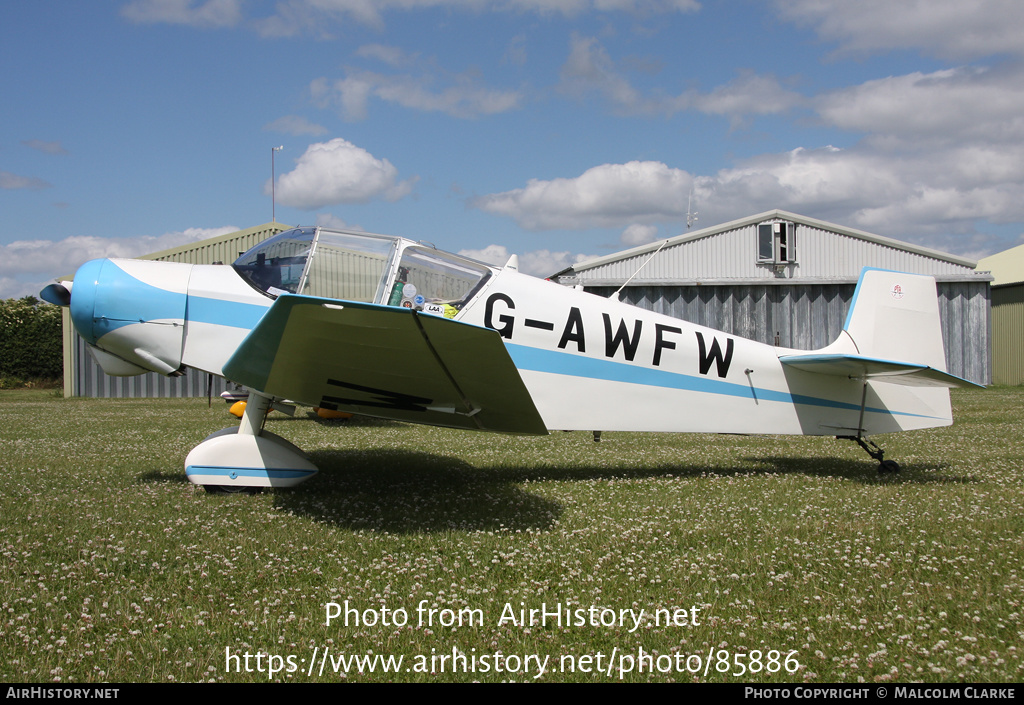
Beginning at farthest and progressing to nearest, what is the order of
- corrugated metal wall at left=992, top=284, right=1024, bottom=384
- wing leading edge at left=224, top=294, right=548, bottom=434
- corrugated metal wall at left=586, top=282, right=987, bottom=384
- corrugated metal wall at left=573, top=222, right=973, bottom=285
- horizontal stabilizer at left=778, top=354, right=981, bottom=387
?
1. corrugated metal wall at left=992, top=284, right=1024, bottom=384
2. corrugated metal wall at left=573, top=222, right=973, bottom=285
3. corrugated metal wall at left=586, top=282, right=987, bottom=384
4. horizontal stabilizer at left=778, top=354, right=981, bottom=387
5. wing leading edge at left=224, top=294, right=548, bottom=434

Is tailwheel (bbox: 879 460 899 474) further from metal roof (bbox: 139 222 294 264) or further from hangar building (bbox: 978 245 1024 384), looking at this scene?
hangar building (bbox: 978 245 1024 384)

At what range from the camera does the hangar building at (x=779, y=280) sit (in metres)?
19.9

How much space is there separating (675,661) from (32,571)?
3638 millimetres

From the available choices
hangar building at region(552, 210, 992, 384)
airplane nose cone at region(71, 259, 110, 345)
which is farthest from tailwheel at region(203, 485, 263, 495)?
hangar building at region(552, 210, 992, 384)

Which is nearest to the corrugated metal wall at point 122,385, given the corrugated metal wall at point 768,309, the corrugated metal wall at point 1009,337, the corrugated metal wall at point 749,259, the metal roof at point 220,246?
the metal roof at point 220,246

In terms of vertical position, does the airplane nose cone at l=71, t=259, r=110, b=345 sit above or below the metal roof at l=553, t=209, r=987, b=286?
below

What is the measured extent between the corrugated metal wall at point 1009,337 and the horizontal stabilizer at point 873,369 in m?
23.5

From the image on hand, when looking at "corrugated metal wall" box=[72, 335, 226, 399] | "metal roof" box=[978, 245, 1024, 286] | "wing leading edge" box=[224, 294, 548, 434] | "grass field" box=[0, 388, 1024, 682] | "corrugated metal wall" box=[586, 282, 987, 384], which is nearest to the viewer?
"grass field" box=[0, 388, 1024, 682]

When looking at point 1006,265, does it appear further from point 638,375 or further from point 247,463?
point 247,463

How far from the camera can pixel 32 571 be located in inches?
151

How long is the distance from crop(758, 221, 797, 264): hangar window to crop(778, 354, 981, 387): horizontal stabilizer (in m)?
14.1

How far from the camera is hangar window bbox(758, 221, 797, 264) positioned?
65.5 feet

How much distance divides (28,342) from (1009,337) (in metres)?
38.1

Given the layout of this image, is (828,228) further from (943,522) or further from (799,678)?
(799,678)
